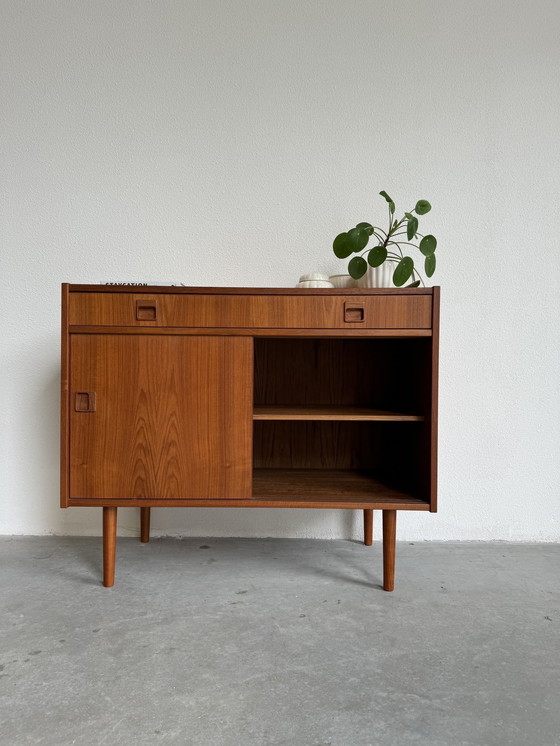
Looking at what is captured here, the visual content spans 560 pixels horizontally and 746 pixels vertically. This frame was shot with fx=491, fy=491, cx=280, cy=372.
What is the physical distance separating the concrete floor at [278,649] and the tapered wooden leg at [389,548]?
1.7 inches

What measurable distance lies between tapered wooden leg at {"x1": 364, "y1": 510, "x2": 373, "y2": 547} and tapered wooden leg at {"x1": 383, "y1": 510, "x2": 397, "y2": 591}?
32 centimetres

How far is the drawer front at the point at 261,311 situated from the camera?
1.34 m

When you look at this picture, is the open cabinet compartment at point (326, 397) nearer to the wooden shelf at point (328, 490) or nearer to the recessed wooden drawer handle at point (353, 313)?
the wooden shelf at point (328, 490)

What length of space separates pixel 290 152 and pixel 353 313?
81 centimetres

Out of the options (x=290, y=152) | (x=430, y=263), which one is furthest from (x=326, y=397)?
(x=290, y=152)

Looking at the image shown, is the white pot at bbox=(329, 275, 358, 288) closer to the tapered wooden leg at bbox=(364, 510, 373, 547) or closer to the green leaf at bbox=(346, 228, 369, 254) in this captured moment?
the green leaf at bbox=(346, 228, 369, 254)

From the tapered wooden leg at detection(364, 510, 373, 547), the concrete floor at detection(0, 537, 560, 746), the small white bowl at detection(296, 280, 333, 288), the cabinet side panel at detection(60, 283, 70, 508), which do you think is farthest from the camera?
the tapered wooden leg at detection(364, 510, 373, 547)

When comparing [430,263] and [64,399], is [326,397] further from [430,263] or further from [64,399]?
[64,399]

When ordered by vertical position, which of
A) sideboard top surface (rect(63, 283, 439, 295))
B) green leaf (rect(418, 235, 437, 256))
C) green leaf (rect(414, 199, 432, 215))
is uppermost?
green leaf (rect(414, 199, 432, 215))

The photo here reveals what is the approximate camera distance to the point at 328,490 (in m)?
1.46

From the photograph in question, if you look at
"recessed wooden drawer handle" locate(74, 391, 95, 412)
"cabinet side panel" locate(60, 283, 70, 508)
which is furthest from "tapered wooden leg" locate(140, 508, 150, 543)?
"recessed wooden drawer handle" locate(74, 391, 95, 412)

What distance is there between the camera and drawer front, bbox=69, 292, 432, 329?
134cm

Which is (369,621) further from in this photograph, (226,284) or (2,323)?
(2,323)

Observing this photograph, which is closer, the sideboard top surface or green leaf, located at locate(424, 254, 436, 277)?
the sideboard top surface
